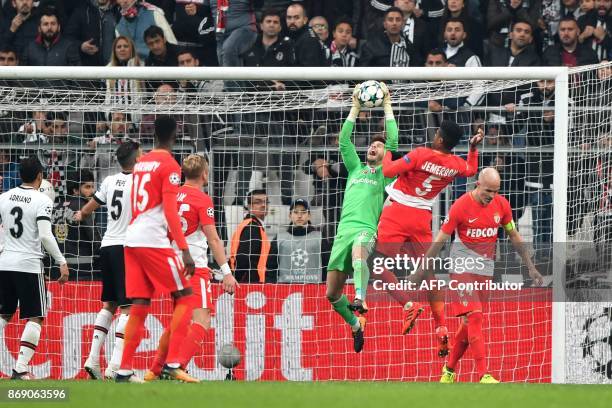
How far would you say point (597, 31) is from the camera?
17.6 metres

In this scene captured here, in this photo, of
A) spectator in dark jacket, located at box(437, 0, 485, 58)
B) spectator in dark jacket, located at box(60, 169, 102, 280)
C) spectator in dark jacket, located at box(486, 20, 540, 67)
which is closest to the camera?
spectator in dark jacket, located at box(60, 169, 102, 280)

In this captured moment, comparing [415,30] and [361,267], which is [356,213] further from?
[415,30]

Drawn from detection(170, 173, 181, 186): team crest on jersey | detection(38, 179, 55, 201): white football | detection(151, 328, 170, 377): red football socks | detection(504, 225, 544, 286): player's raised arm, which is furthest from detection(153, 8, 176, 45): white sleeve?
detection(170, 173, 181, 186): team crest on jersey

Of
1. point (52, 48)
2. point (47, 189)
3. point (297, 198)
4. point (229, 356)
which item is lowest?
point (229, 356)

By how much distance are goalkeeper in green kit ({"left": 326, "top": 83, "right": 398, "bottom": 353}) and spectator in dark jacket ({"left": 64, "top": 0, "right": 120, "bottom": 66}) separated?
19.0 ft

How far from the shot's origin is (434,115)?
50.3 feet

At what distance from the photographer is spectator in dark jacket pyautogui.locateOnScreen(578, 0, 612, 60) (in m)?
17.6

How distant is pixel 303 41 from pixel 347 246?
498 cm

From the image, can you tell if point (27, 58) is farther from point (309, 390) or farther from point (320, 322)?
point (309, 390)

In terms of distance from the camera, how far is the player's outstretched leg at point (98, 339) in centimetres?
1269

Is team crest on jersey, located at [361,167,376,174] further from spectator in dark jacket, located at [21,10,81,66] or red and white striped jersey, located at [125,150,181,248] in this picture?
spectator in dark jacket, located at [21,10,81,66]

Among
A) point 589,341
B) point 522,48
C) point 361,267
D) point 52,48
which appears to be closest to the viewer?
point 361,267

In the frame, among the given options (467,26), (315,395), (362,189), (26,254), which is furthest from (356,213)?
(467,26)

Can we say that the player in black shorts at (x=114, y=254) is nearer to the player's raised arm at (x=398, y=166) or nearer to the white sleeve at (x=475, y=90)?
the player's raised arm at (x=398, y=166)
